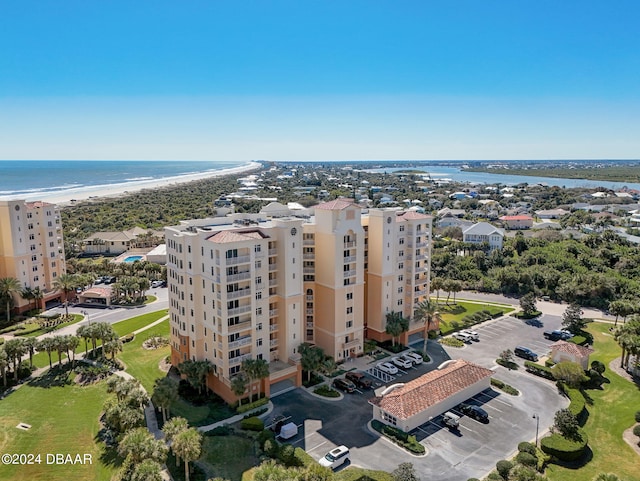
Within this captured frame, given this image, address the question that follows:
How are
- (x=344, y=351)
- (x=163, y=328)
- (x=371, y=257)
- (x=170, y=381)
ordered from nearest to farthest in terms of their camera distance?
(x=170, y=381) < (x=344, y=351) < (x=371, y=257) < (x=163, y=328)

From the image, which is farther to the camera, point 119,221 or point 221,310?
point 119,221

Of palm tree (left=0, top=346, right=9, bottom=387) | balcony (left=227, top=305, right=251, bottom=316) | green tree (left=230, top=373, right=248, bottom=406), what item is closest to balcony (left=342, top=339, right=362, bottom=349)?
balcony (left=227, top=305, right=251, bottom=316)

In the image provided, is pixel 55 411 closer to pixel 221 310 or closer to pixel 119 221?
pixel 221 310

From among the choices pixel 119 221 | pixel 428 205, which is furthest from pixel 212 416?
pixel 428 205

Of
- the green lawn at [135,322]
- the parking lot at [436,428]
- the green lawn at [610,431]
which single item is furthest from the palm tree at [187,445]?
the green lawn at [135,322]

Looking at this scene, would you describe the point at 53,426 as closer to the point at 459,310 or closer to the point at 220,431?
the point at 220,431

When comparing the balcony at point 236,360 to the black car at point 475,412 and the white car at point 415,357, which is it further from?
the black car at point 475,412
